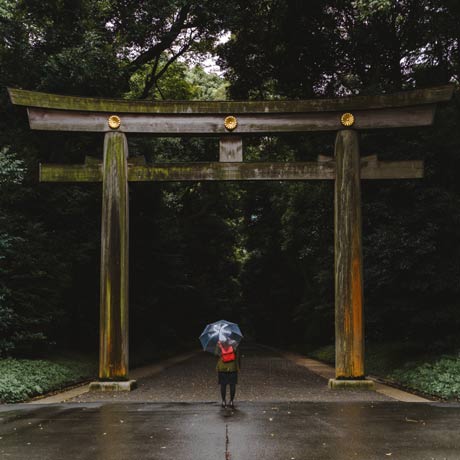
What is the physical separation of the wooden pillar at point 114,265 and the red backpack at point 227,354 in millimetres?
3668

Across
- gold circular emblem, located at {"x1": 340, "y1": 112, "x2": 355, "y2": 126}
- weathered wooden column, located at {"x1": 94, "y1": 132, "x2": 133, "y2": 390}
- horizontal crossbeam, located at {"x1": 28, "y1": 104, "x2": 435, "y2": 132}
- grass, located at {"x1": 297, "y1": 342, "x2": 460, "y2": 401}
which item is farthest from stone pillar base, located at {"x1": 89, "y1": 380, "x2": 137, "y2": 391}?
gold circular emblem, located at {"x1": 340, "y1": 112, "x2": 355, "y2": 126}

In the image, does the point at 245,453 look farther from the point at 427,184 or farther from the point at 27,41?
the point at 27,41

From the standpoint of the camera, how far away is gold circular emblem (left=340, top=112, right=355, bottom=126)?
1382 centimetres

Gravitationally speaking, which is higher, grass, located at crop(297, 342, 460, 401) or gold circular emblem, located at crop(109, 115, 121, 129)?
gold circular emblem, located at crop(109, 115, 121, 129)

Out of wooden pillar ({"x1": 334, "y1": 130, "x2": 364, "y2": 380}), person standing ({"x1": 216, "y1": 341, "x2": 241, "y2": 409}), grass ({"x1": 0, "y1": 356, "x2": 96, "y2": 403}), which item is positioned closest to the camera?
person standing ({"x1": 216, "y1": 341, "x2": 241, "y2": 409})

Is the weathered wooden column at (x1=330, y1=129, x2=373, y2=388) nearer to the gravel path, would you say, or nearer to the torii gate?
the torii gate

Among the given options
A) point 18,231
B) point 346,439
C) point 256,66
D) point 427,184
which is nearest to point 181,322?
point 256,66

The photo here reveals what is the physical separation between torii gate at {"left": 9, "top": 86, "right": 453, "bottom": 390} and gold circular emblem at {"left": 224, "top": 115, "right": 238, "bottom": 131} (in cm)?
3

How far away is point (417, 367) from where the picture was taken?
15.0 meters

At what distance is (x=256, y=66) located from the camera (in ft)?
81.2

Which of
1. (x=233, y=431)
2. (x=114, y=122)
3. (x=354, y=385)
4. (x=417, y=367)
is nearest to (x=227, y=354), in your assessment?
(x=233, y=431)

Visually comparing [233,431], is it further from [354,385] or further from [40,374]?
[40,374]

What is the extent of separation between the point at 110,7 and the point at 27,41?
3696 mm

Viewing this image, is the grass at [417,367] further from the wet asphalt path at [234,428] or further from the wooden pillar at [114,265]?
the wooden pillar at [114,265]
